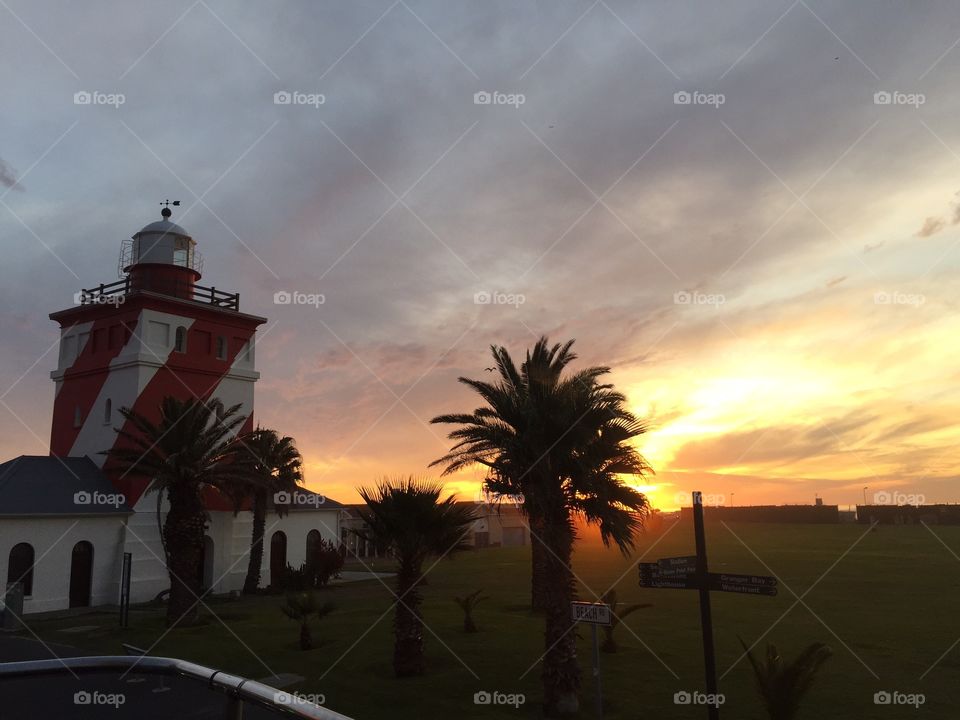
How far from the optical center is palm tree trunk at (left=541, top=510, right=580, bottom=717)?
14.3 meters

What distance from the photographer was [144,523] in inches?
1367

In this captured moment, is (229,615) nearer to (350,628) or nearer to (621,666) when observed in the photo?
(350,628)

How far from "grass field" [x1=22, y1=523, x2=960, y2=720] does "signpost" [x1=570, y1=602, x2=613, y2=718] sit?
193cm

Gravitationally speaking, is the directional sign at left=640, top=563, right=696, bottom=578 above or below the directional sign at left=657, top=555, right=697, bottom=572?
below

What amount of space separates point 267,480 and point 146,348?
32.2 feet

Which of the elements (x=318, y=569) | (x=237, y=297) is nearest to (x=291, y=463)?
(x=318, y=569)

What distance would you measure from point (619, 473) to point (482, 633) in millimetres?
9708

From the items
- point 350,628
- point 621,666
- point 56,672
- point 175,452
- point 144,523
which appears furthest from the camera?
point 144,523

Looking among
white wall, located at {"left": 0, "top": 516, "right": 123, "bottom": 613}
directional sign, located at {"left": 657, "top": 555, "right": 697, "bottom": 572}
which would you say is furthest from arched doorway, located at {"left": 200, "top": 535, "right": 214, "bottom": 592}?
directional sign, located at {"left": 657, "top": 555, "right": 697, "bottom": 572}

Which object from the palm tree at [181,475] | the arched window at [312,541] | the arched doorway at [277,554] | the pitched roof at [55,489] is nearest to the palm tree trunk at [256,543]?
the arched doorway at [277,554]

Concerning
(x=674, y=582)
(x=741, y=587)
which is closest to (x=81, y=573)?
(x=674, y=582)

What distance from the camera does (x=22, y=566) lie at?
3036 cm

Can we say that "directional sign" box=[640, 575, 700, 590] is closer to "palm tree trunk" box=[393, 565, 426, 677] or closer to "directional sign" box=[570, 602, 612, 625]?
"directional sign" box=[570, 602, 612, 625]

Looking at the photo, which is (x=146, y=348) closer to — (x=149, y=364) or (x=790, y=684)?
(x=149, y=364)
